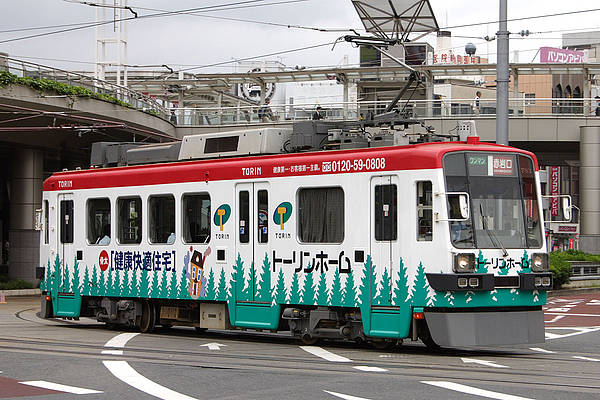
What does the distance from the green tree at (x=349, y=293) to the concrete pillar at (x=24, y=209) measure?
2583cm

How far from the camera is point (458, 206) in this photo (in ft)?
44.3

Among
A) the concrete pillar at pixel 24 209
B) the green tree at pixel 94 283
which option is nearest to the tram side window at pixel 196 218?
the green tree at pixel 94 283

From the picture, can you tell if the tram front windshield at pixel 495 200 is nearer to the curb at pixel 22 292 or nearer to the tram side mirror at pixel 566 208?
the tram side mirror at pixel 566 208

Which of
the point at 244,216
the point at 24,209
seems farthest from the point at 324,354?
the point at 24,209

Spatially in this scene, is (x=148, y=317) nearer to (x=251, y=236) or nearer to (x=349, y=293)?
(x=251, y=236)

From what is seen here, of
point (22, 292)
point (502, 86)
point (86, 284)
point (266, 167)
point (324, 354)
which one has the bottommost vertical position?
point (22, 292)

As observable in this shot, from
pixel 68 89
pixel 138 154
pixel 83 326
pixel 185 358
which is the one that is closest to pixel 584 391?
pixel 185 358

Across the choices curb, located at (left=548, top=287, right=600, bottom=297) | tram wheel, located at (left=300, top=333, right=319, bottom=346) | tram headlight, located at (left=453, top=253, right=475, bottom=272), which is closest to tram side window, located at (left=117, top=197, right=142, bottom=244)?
tram wheel, located at (left=300, top=333, right=319, bottom=346)

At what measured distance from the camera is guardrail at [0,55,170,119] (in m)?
28.4

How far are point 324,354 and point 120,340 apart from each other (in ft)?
13.8

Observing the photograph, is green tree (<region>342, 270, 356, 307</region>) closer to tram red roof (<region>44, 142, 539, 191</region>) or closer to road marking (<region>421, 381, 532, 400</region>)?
tram red roof (<region>44, 142, 539, 191</region>)

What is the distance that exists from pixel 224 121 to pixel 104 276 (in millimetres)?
22674

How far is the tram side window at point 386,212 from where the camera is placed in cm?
→ 1406

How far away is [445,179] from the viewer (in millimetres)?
13672
